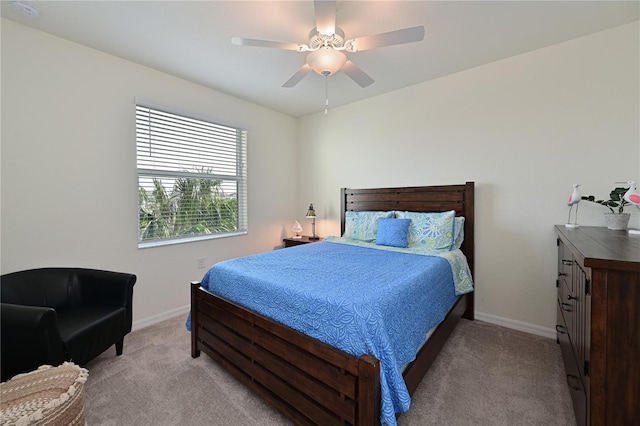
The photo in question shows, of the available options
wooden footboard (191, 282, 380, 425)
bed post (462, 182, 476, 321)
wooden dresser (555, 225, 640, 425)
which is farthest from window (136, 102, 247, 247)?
wooden dresser (555, 225, 640, 425)

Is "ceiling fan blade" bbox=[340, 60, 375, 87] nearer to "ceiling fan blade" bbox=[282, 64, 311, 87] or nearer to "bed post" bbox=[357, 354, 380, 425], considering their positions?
"ceiling fan blade" bbox=[282, 64, 311, 87]

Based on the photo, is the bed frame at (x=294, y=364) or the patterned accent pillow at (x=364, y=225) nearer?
the bed frame at (x=294, y=364)

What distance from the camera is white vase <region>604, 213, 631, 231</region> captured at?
1.96 m

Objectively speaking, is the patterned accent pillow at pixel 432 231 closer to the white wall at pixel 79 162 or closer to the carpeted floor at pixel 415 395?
the carpeted floor at pixel 415 395

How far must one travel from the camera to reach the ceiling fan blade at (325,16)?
155cm

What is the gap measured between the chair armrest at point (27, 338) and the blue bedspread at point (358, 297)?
84 cm

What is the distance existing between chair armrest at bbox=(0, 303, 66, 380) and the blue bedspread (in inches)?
33.2

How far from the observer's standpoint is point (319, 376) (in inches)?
52.1

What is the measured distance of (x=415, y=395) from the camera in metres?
1.72

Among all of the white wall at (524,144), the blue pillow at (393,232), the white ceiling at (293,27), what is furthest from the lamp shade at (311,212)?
the white ceiling at (293,27)

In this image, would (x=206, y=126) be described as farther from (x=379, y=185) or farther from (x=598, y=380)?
(x=598, y=380)

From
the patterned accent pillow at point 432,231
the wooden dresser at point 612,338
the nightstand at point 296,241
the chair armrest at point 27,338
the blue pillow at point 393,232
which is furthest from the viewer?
the nightstand at point 296,241

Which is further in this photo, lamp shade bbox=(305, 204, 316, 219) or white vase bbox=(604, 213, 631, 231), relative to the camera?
lamp shade bbox=(305, 204, 316, 219)

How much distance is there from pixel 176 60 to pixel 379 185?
2636 millimetres
